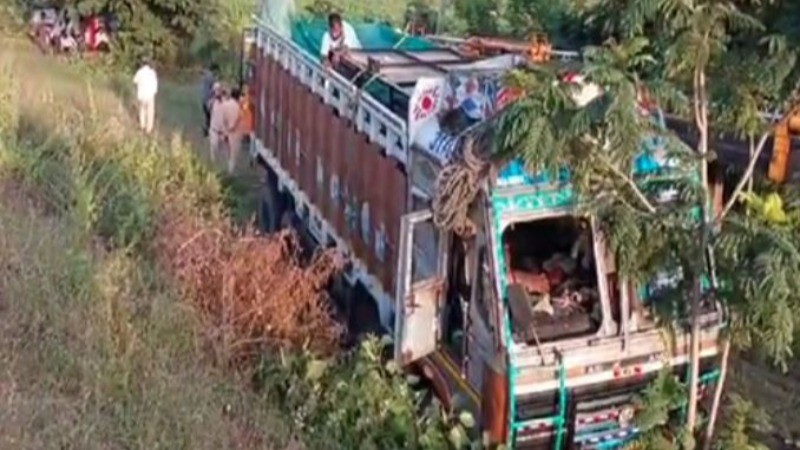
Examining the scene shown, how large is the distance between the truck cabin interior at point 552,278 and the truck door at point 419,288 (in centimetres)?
47

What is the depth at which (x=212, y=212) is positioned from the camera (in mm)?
11258

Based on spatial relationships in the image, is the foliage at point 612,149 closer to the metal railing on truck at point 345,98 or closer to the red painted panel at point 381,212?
the metal railing on truck at point 345,98

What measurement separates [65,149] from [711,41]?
8873 mm

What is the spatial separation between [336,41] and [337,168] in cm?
171

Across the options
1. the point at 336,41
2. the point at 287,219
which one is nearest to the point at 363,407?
the point at 336,41

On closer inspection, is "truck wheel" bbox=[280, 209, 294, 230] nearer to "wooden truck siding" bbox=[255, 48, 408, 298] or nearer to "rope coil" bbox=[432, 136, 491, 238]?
"wooden truck siding" bbox=[255, 48, 408, 298]

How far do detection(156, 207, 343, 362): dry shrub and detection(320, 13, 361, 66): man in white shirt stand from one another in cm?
213

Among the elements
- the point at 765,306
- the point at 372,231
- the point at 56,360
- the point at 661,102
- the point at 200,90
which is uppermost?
the point at 661,102

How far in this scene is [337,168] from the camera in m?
9.71

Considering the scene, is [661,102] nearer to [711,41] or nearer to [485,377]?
[711,41]

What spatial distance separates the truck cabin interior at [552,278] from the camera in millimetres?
6336

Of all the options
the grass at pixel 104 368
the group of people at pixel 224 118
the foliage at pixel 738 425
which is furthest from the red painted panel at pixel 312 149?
the foliage at pixel 738 425

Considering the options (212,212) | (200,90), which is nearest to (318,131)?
(212,212)

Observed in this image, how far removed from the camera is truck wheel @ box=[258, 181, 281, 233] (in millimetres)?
12562
